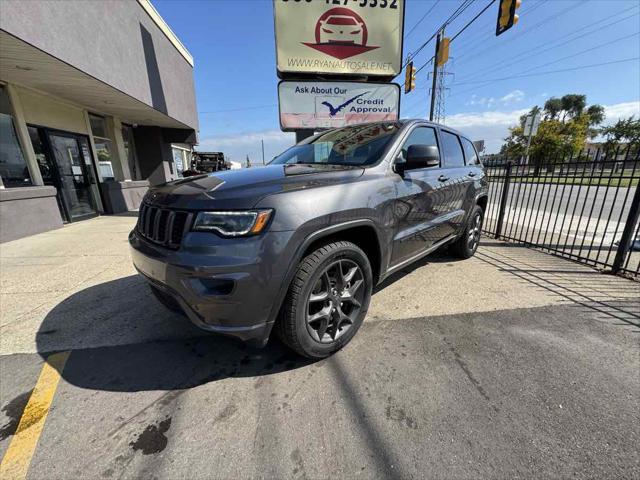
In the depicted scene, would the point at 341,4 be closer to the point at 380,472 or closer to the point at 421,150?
the point at 421,150

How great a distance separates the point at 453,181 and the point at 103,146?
11.3m

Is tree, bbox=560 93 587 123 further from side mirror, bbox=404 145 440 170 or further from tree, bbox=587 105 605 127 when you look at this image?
side mirror, bbox=404 145 440 170

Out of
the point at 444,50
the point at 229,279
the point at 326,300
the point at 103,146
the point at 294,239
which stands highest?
the point at 444,50

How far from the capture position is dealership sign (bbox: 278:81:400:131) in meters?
8.26

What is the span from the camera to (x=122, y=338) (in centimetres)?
251

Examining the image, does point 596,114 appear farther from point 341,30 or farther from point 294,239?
point 294,239

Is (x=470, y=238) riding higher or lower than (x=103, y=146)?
lower

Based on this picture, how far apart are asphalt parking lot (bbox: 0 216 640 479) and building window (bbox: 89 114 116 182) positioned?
823cm

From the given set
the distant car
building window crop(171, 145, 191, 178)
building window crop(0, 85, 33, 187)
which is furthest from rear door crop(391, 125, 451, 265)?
building window crop(171, 145, 191, 178)

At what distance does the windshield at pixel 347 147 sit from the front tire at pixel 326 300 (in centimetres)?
91

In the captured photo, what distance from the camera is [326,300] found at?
2.12 meters

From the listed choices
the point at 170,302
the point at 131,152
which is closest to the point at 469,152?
the point at 170,302

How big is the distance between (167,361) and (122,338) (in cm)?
63

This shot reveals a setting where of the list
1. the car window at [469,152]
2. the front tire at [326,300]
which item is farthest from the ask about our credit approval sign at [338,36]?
the front tire at [326,300]
